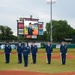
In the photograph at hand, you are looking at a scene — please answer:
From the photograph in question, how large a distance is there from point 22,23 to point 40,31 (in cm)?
435

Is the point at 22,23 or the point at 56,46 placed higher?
the point at 22,23

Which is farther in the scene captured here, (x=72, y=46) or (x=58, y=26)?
(x=58, y=26)

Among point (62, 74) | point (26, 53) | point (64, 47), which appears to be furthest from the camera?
point (64, 47)

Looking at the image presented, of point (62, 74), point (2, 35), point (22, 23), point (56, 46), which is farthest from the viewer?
point (2, 35)

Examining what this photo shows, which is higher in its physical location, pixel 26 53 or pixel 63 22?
pixel 63 22

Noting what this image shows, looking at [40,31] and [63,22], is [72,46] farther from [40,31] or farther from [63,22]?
[63,22]

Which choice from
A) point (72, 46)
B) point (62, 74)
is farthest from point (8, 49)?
point (72, 46)

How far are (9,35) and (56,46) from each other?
197 feet

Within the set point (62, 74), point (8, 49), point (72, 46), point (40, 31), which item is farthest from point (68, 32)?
point (62, 74)

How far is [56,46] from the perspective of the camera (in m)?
65.3

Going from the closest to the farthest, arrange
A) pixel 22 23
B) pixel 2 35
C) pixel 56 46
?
pixel 22 23
pixel 56 46
pixel 2 35

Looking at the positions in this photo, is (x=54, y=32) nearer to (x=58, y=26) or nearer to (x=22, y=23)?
(x=58, y=26)

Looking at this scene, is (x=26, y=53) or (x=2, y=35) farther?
(x=2, y=35)

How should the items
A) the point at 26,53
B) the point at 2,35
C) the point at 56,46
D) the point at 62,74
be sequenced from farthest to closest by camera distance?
the point at 2,35
the point at 56,46
the point at 26,53
the point at 62,74
